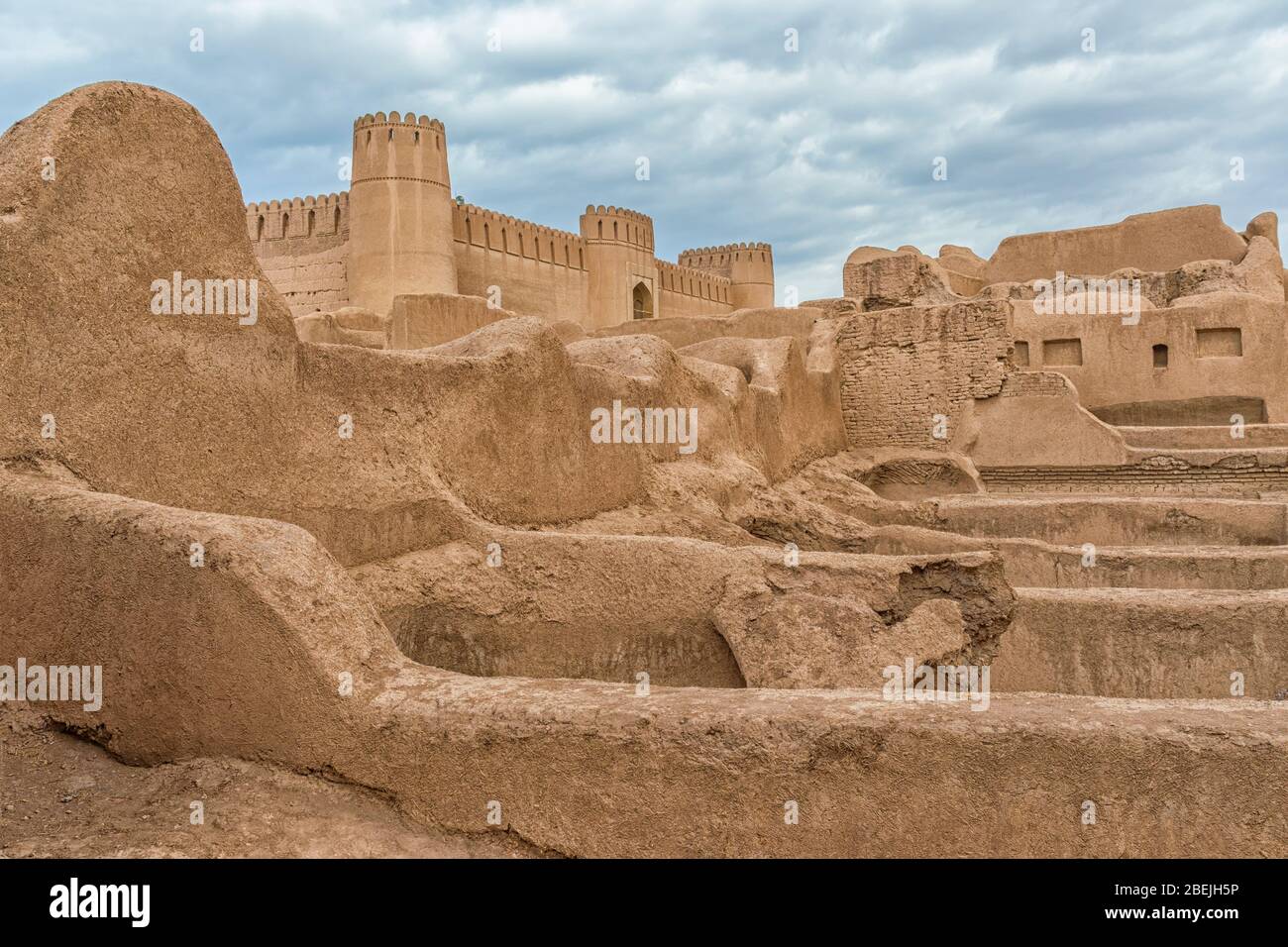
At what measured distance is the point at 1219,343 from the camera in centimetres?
1359

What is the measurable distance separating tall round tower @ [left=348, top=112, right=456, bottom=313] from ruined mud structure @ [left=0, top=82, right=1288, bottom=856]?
751 inches

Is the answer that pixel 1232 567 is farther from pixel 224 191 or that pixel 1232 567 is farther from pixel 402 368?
pixel 224 191

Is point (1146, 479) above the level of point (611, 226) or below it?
below

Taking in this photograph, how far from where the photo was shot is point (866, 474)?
11.7m

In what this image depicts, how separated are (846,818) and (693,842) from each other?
1.27 ft

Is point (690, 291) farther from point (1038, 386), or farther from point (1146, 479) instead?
point (1146, 479)

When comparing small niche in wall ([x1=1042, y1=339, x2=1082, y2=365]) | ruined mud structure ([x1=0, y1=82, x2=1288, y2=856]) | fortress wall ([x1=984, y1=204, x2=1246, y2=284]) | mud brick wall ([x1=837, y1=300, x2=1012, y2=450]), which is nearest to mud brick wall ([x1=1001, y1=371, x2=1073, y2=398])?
mud brick wall ([x1=837, y1=300, x2=1012, y2=450])

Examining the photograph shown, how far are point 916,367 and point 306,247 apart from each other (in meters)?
20.8

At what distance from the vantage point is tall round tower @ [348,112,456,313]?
26828mm

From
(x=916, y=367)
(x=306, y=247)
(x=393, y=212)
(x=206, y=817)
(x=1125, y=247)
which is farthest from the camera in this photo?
(x=306, y=247)

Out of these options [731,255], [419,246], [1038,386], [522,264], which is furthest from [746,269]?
[1038,386]

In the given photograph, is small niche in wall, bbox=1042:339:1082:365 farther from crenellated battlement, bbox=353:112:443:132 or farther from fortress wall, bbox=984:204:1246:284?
crenellated battlement, bbox=353:112:443:132

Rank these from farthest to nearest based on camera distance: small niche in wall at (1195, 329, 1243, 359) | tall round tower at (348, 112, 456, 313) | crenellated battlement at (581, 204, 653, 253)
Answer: crenellated battlement at (581, 204, 653, 253) → tall round tower at (348, 112, 456, 313) → small niche in wall at (1195, 329, 1243, 359)

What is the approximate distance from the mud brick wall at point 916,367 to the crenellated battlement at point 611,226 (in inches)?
880
